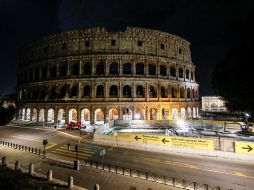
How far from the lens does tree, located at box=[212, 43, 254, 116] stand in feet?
78.7

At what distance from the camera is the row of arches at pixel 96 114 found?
118ft

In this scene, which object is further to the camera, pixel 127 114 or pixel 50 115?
pixel 50 115

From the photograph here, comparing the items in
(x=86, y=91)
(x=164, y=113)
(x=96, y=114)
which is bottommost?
(x=96, y=114)

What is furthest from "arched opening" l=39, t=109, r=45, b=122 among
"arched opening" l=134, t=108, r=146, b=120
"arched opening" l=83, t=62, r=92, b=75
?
"arched opening" l=134, t=108, r=146, b=120

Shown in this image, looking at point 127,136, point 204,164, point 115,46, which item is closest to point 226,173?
point 204,164

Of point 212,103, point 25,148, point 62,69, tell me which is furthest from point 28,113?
point 212,103

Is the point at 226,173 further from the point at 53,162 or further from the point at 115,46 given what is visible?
the point at 115,46

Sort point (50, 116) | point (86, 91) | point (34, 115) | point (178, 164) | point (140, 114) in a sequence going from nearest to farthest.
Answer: point (178, 164)
point (140, 114)
point (50, 116)
point (86, 91)
point (34, 115)

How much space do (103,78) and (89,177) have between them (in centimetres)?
2522

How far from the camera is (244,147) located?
1584 cm

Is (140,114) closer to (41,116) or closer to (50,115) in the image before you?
(50,115)

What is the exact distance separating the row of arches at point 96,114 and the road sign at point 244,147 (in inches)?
828

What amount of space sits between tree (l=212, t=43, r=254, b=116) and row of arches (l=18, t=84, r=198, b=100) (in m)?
10.5

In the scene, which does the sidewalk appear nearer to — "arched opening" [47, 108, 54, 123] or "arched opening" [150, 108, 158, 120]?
"arched opening" [47, 108, 54, 123]
